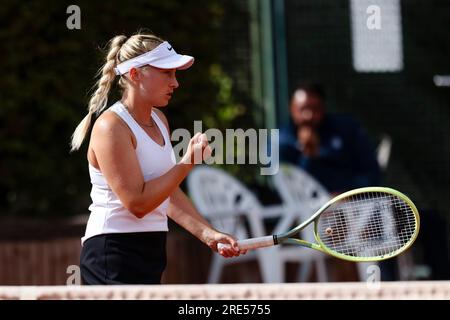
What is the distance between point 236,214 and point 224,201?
0.09 meters

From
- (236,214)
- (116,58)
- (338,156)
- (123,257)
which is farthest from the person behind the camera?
(338,156)

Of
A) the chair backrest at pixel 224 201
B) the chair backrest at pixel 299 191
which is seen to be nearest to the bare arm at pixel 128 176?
the chair backrest at pixel 224 201

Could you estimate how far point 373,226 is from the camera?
4.22 m

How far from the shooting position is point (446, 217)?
6.07 metres

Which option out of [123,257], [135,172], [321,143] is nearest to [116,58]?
[135,172]

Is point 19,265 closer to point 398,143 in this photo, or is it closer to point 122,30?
point 122,30

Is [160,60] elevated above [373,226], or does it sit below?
above

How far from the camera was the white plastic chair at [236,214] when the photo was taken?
19.4 feet

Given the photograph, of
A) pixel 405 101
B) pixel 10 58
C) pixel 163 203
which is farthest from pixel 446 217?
pixel 163 203

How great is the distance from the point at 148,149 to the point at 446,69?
324 centimetres

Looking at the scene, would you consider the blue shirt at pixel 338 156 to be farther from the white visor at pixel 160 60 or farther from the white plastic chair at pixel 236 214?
the white visor at pixel 160 60

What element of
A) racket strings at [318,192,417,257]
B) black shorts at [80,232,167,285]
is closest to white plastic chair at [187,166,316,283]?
racket strings at [318,192,417,257]

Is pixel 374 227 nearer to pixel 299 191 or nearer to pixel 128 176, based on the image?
pixel 128 176

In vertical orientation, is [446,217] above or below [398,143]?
below
